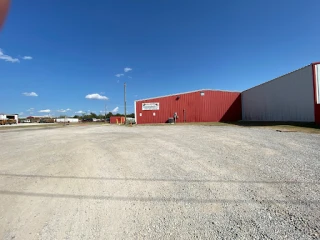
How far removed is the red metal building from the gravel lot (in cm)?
2224

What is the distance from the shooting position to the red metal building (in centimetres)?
2775

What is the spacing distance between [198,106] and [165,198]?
83.1 ft

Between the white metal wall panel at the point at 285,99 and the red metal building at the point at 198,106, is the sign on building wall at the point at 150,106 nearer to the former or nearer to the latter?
the red metal building at the point at 198,106

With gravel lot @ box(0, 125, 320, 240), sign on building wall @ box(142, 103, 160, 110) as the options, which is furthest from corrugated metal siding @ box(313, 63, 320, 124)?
sign on building wall @ box(142, 103, 160, 110)

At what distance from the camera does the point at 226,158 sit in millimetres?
5645

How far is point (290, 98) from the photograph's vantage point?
56.3ft

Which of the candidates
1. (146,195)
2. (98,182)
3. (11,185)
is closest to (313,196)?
(146,195)

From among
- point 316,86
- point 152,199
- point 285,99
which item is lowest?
point 152,199

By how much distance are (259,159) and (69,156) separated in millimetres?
5928

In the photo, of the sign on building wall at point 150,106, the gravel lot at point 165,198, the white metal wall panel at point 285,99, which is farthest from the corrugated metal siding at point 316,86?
the sign on building wall at point 150,106

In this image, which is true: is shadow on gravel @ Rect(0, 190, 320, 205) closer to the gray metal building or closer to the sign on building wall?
the gray metal building

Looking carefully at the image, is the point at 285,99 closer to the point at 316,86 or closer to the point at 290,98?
the point at 290,98

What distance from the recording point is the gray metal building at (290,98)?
46.3 feet

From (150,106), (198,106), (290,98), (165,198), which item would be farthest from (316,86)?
(150,106)
